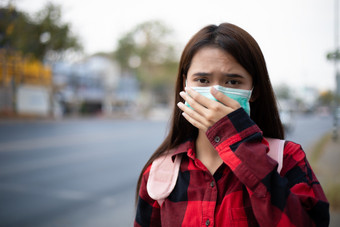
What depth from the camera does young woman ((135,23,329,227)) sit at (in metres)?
1.08

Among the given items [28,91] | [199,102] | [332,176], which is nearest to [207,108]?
[199,102]

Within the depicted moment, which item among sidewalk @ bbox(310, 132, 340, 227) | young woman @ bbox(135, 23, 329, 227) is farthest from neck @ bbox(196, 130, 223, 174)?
sidewalk @ bbox(310, 132, 340, 227)

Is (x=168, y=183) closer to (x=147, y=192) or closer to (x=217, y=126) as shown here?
(x=147, y=192)

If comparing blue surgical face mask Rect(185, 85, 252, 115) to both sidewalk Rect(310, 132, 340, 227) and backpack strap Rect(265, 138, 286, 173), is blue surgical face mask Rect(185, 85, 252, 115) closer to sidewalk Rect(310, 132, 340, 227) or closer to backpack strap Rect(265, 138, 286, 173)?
backpack strap Rect(265, 138, 286, 173)

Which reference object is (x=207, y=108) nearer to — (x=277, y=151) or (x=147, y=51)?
(x=277, y=151)

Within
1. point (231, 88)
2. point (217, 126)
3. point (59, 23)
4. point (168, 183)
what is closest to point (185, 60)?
point (231, 88)

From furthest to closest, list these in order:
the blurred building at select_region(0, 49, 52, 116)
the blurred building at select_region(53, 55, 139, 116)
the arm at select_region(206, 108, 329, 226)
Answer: the blurred building at select_region(53, 55, 139, 116) < the blurred building at select_region(0, 49, 52, 116) < the arm at select_region(206, 108, 329, 226)

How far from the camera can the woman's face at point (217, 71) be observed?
1.29 m

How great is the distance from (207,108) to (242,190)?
1.17 feet

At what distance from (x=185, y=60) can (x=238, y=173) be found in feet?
1.94

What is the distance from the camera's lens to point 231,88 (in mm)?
1303

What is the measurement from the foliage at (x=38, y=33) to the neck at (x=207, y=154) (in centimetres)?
493

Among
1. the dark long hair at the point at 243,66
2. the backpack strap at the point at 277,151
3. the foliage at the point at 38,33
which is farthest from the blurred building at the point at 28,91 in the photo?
the backpack strap at the point at 277,151

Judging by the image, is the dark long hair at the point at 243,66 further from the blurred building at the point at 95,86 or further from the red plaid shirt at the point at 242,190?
the blurred building at the point at 95,86
